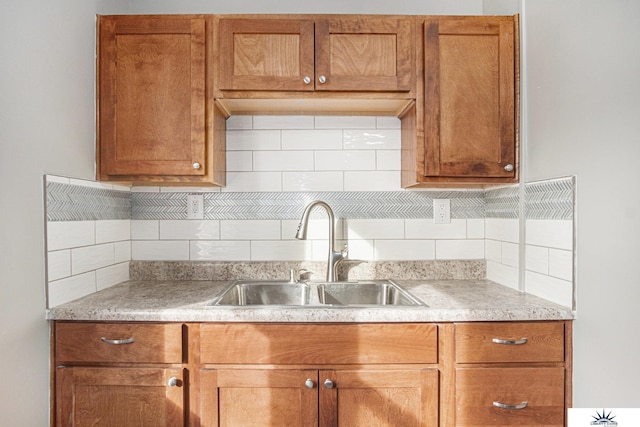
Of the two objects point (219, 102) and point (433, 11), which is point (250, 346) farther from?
point (433, 11)

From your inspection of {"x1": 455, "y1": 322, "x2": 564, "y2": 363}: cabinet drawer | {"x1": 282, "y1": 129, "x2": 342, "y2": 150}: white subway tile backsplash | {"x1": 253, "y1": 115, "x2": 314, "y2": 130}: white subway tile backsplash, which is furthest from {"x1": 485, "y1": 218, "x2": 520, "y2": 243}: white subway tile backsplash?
{"x1": 253, "y1": 115, "x2": 314, "y2": 130}: white subway tile backsplash

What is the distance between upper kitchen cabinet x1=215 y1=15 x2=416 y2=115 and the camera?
1.64 meters

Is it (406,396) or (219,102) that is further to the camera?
(219,102)

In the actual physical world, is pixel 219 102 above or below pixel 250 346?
above

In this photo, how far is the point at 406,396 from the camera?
4.47 feet

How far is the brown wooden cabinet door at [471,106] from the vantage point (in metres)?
1.66

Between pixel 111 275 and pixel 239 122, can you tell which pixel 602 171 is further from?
pixel 111 275

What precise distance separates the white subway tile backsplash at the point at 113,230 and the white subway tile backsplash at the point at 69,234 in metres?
0.04

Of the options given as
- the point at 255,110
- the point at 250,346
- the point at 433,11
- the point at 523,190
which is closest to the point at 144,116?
the point at 255,110

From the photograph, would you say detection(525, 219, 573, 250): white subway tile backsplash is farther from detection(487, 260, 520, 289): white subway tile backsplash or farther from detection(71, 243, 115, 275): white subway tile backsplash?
detection(71, 243, 115, 275): white subway tile backsplash

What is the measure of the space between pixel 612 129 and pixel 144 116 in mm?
1714

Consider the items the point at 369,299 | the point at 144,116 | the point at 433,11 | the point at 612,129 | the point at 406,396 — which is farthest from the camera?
the point at 433,11

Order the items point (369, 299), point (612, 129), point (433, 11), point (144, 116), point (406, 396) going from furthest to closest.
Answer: point (433, 11) → point (369, 299) → point (144, 116) → point (406, 396) → point (612, 129)

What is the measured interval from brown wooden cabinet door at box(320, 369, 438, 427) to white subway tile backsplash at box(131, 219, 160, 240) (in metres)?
1.13
